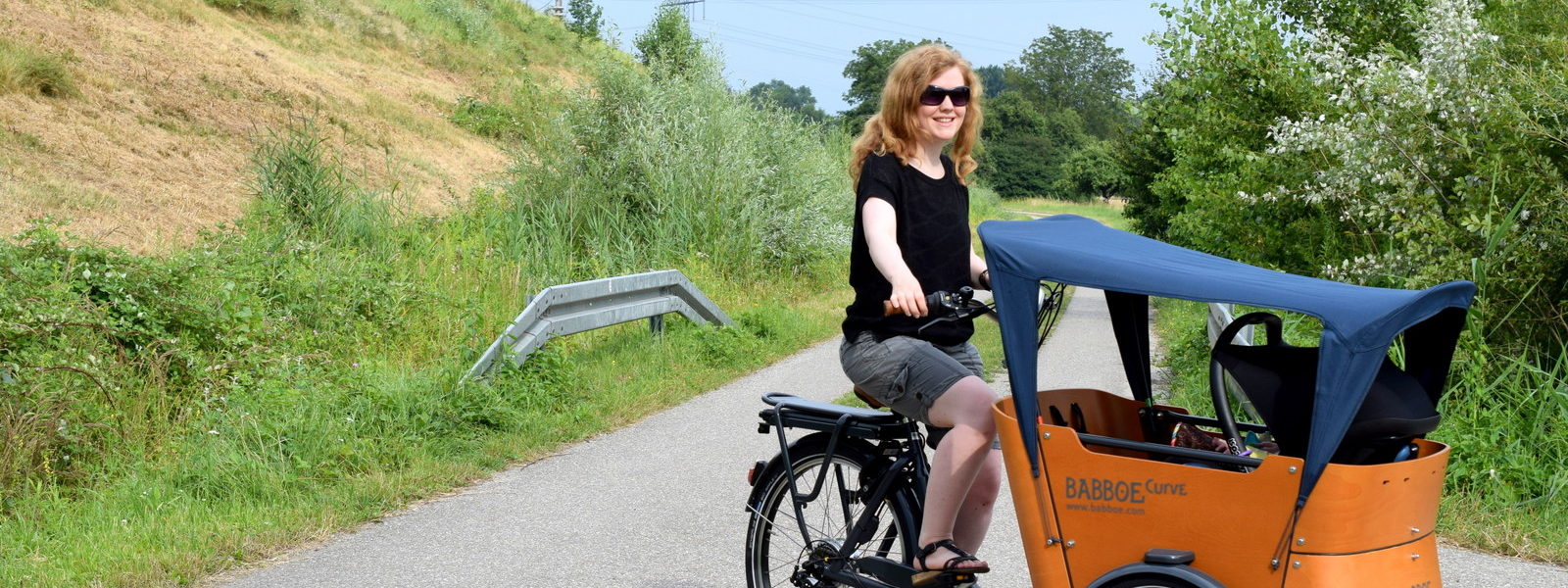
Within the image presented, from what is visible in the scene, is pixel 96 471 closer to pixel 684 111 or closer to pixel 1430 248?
pixel 1430 248

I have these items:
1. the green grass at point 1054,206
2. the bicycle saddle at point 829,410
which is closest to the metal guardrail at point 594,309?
the bicycle saddle at point 829,410

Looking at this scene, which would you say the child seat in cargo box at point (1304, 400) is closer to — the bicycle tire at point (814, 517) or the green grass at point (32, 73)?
the bicycle tire at point (814, 517)

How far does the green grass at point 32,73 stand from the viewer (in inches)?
677

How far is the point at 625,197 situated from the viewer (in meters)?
16.9

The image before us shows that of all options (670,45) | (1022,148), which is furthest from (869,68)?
(670,45)

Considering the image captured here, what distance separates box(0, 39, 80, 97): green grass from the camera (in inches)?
677

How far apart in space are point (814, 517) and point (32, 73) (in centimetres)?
1711

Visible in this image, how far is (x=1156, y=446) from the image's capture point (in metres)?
3.29

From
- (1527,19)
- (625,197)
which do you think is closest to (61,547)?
(1527,19)

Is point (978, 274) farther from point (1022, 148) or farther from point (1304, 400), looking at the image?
point (1022, 148)

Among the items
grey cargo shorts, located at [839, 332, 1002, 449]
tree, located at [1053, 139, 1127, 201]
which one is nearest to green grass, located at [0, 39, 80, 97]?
grey cargo shorts, located at [839, 332, 1002, 449]

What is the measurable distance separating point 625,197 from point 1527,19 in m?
10.9

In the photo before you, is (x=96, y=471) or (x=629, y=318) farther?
(x=629, y=318)

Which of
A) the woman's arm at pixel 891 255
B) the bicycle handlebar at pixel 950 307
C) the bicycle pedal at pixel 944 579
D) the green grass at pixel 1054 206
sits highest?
the woman's arm at pixel 891 255
